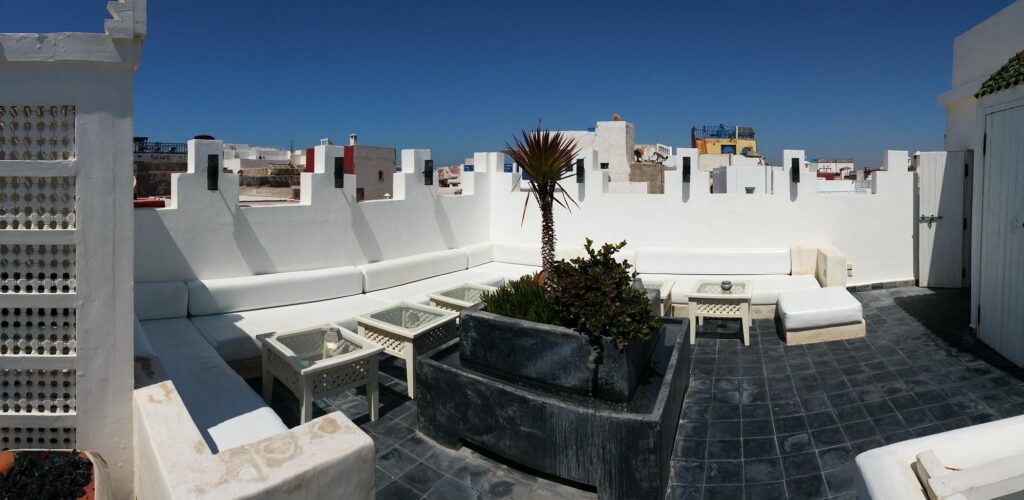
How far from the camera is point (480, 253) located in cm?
970

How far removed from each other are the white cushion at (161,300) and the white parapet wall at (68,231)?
117 inches

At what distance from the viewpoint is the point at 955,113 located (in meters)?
9.33

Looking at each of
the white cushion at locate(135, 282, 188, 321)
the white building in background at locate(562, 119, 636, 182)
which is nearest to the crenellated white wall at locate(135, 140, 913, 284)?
the white cushion at locate(135, 282, 188, 321)

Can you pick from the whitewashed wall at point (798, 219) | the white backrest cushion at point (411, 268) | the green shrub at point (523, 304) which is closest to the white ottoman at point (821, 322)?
the whitewashed wall at point (798, 219)

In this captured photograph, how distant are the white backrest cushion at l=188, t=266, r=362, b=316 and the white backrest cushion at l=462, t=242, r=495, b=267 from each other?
8.18ft

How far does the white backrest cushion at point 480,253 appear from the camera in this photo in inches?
373

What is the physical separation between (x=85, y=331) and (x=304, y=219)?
173 inches

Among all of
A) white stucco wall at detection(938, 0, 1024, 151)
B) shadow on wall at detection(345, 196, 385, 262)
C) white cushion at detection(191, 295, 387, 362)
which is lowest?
white cushion at detection(191, 295, 387, 362)

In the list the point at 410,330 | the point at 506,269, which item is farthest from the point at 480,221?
the point at 410,330

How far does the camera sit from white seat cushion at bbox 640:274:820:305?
7.42 meters

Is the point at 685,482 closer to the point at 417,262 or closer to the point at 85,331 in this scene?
the point at 85,331

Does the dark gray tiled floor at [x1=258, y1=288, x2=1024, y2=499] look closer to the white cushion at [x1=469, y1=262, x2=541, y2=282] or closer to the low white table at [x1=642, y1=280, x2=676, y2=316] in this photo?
the low white table at [x1=642, y1=280, x2=676, y2=316]

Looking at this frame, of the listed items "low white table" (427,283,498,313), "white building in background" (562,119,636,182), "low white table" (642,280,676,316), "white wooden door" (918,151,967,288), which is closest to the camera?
"low white table" (427,283,498,313)

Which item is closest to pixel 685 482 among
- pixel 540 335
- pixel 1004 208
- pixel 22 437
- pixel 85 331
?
pixel 540 335
